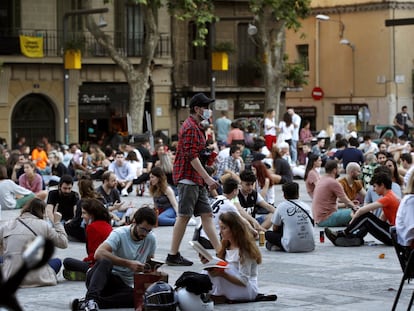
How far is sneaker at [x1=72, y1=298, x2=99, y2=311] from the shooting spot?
1069cm

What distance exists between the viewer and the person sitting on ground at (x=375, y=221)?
16.1 meters

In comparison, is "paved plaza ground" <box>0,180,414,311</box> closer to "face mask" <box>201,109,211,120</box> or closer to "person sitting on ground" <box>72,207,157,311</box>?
"person sitting on ground" <box>72,207,157,311</box>

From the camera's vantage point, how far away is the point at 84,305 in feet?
35.3

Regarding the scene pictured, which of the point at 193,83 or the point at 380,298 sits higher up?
the point at 193,83

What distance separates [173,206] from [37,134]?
1030 inches

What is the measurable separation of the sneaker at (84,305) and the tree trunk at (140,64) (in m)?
31.6

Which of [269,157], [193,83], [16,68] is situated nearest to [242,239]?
[269,157]

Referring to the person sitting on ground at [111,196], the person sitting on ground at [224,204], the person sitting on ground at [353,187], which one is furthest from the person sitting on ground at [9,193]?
the person sitting on ground at [224,204]

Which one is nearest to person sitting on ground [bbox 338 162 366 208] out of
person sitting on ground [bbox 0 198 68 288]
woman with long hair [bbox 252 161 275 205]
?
woman with long hair [bbox 252 161 275 205]

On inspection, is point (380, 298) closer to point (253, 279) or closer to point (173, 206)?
point (253, 279)

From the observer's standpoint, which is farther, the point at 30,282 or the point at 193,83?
the point at 193,83

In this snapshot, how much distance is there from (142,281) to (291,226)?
5.26 meters

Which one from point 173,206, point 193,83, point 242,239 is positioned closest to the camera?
point 242,239

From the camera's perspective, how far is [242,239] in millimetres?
11328
